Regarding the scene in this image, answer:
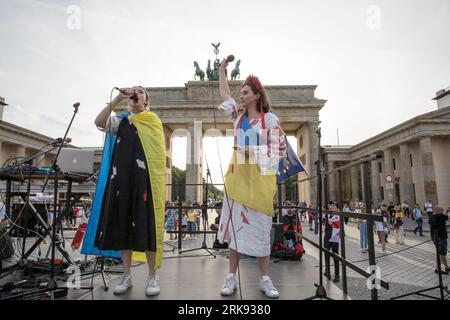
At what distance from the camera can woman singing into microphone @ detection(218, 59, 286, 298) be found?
2445 millimetres

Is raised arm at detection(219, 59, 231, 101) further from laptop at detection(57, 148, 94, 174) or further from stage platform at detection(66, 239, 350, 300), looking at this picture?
laptop at detection(57, 148, 94, 174)

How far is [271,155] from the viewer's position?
2.52 m

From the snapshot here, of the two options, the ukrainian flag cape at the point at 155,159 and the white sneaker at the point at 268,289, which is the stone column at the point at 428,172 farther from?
the ukrainian flag cape at the point at 155,159

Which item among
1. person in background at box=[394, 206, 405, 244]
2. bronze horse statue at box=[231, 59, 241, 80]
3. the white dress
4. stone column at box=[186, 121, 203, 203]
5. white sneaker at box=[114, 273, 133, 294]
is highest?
bronze horse statue at box=[231, 59, 241, 80]

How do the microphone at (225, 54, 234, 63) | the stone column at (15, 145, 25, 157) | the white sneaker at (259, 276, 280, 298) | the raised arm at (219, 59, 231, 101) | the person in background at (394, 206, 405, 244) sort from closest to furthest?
the white sneaker at (259, 276, 280, 298) < the microphone at (225, 54, 234, 63) < the raised arm at (219, 59, 231, 101) < the person in background at (394, 206, 405, 244) < the stone column at (15, 145, 25, 157)

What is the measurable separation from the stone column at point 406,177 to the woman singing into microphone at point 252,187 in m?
34.0

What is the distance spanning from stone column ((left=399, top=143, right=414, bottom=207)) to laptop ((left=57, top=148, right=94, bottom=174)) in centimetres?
3460

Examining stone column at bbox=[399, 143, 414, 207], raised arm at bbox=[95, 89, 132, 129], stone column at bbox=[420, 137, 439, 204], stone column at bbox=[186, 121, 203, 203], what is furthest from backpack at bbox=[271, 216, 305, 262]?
stone column at bbox=[399, 143, 414, 207]

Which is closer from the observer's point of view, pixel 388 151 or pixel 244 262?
pixel 244 262

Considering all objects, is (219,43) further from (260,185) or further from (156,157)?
(260,185)

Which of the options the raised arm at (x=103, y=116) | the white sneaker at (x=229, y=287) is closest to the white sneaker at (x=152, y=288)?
the white sneaker at (x=229, y=287)

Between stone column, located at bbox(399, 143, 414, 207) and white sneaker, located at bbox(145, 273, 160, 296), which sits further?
stone column, located at bbox(399, 143, 414, 207)
